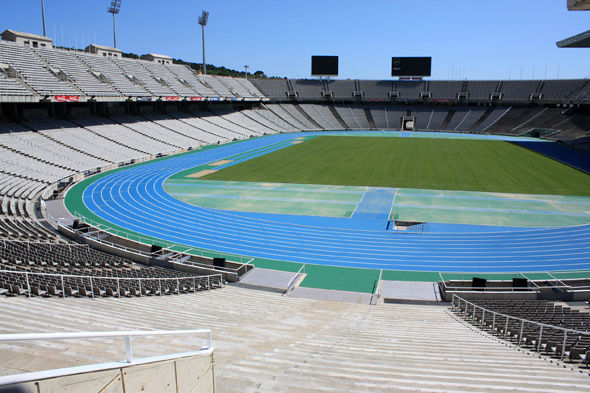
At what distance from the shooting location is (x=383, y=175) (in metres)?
37.2

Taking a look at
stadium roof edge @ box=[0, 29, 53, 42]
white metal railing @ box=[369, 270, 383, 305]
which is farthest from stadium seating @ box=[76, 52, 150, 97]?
white metal railing @ box=[369, 270, 383, 305]

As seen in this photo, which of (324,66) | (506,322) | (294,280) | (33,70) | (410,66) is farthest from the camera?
(324,66)

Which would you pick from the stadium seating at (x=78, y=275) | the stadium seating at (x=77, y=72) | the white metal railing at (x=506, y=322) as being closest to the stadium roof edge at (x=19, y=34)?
the stadium seating at (x=77, y=72)

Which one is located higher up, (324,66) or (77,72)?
(324,66)

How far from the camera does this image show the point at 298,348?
7727 millimetres

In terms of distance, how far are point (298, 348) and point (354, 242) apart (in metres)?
13.4

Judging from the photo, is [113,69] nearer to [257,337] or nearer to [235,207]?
[235,207]

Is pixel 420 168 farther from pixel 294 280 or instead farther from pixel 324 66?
pixel 324 66

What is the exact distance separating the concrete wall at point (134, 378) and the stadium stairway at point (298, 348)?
2.66ft

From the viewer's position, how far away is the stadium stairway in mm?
5262

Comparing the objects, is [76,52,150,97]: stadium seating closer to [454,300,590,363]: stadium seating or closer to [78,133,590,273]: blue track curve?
[78,133,590,273]: blue track curve

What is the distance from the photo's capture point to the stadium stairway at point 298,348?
207 inches

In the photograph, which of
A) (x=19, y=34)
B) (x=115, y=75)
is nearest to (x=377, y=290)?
(x=115, y=75)

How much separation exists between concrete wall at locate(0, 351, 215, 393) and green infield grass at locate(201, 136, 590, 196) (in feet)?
97.8
